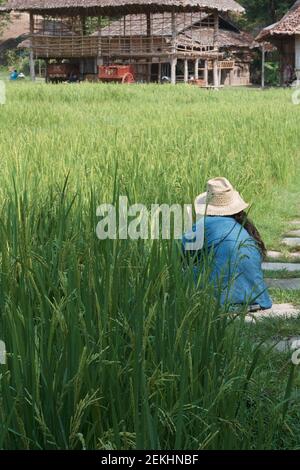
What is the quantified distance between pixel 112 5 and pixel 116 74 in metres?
2.11

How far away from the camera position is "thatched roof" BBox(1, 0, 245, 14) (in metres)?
26.5

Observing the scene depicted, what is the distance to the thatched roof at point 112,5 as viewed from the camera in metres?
26.5

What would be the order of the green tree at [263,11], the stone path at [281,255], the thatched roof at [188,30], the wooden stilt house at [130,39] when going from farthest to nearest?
the green tree at [263,11] < the thatched roof at [188,30] < the wooden stilt house at [130,39] < the stone path at [281,255]

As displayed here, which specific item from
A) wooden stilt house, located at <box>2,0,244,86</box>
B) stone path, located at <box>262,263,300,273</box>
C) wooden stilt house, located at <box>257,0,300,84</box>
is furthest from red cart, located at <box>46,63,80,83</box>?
stone path, located at <box>262,263,300,273</box>

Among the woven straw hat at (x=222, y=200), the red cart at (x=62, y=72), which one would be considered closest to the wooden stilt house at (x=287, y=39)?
the red cart at (x=62, y=72)

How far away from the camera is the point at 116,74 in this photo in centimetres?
2764

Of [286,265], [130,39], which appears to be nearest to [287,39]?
[130,39]

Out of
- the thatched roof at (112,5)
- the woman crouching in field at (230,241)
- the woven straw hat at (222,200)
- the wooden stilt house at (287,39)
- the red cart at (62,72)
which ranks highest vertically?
the thatched roof at (112,5)

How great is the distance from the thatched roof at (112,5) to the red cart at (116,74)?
192 cm

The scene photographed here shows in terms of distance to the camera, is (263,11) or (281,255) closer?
(281,255)

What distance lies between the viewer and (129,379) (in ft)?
7.18

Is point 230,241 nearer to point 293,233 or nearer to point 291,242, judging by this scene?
point 291,242

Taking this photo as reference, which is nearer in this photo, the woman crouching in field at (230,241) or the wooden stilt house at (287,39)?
the woman crouching in field at (230,241)

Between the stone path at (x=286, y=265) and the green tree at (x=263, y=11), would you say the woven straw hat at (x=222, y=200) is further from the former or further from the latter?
the green tree at (x=263, y=11)
